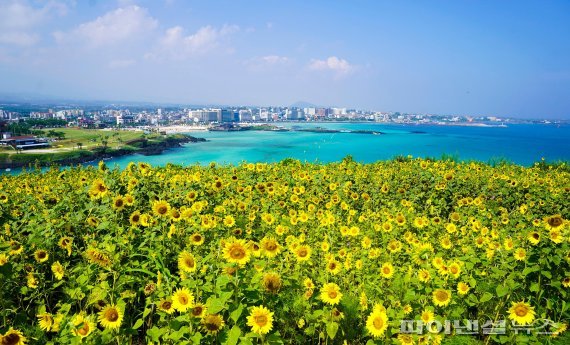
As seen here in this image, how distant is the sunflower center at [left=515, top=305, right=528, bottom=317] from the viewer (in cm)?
321

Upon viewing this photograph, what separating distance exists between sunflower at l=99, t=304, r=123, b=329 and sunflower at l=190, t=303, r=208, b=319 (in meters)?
0.63

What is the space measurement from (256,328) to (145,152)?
80973mm

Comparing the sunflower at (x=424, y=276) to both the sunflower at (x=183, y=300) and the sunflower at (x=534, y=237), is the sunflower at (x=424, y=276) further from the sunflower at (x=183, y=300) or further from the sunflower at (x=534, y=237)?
the sunflower at (x=183, y=300)

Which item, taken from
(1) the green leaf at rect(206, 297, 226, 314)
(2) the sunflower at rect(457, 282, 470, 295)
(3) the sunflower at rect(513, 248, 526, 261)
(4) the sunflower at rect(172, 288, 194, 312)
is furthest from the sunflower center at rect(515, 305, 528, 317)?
(4) the sunflower at rect(172, 288, 194, 312)

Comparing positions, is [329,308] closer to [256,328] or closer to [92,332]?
[256,328]

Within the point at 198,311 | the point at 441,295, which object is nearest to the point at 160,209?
the point at 198,311

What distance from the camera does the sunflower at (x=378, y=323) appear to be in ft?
9.62

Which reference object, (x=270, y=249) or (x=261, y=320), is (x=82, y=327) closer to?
(x=261, y=320)

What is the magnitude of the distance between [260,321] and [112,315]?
118 cm

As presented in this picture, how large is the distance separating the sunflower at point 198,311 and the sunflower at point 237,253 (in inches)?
18.2

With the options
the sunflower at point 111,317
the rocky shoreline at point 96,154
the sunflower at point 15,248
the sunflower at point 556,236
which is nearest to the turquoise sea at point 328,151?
the rocky shoreline at point 96,154

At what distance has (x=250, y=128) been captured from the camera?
542 ft

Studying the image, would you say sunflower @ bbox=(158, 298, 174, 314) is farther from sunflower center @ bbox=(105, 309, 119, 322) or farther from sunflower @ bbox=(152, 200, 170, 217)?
sunflower @ bbox=(152, 200, 170, 217)

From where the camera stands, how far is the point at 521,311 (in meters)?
3.22
